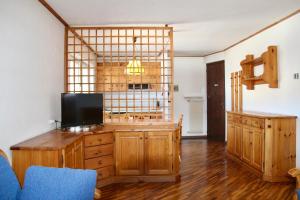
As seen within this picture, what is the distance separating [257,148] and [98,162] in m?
2.54

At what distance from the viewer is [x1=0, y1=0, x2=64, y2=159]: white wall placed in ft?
7.09

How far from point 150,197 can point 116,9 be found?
266 cm

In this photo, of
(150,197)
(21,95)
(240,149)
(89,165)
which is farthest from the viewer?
(240,149)

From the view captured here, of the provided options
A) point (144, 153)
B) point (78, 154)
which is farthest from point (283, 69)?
point (78, 154)

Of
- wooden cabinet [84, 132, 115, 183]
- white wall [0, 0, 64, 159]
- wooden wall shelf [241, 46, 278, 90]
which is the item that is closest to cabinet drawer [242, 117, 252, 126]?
wooden wall shelf [241, 46, 278, 90]

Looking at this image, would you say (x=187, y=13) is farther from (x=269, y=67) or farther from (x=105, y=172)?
(x=105, y=172)

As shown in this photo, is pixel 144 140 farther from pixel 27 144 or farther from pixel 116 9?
pixel 116 9

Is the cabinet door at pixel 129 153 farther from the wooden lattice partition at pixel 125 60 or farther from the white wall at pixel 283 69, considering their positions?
the white wall at pixel 283 69

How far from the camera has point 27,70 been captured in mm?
2576

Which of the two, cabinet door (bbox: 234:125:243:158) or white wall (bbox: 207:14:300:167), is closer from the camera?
white wall (bbox: 207:14:300:167)

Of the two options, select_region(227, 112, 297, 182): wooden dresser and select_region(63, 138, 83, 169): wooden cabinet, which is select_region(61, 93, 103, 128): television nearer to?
select_region(63, 138, 83, 169): wooden cabinet

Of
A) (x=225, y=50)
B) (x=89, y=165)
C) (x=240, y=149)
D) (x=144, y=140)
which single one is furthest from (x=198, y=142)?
(x=89, y=165)

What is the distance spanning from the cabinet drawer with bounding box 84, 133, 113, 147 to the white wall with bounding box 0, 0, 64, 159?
0.60 m

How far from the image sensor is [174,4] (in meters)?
3.08
